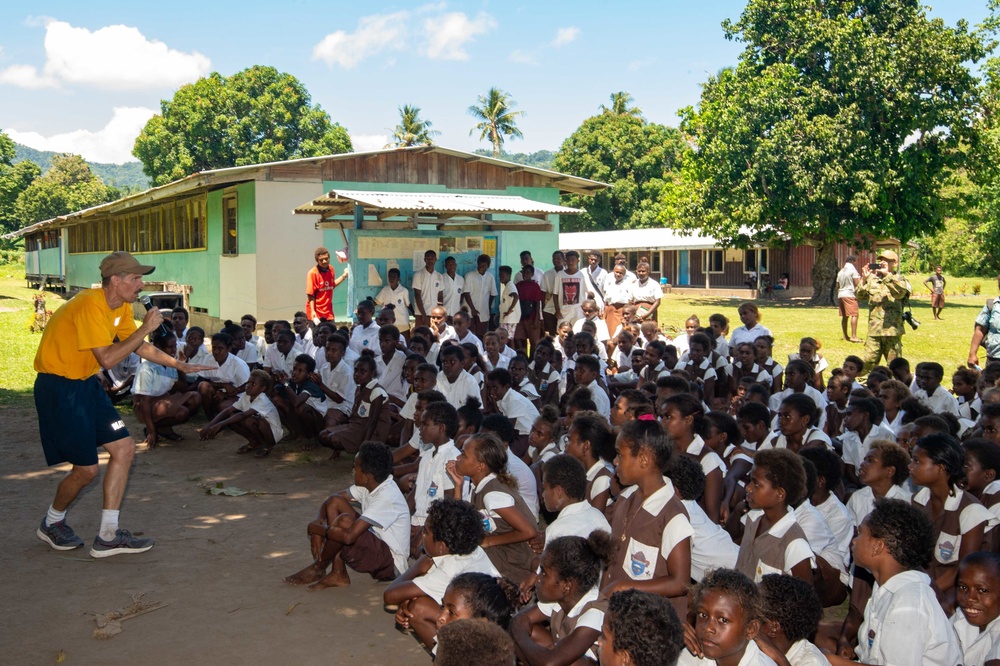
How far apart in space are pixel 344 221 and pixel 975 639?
9.88m

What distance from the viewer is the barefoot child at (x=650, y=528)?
3.33 meters

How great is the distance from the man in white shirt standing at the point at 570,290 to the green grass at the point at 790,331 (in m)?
3.46

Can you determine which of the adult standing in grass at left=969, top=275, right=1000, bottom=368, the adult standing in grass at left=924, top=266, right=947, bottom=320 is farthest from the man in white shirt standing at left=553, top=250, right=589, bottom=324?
the adult standing in grass at left=924, top=266, right=947, bottom=320

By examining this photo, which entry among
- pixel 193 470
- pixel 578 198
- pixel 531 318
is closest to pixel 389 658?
pixel 193 470

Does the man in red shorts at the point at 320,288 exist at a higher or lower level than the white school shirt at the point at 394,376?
higher

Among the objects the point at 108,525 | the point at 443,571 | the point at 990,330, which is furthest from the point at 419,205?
the point at 443,571

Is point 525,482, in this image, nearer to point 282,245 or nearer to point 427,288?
point 427,288

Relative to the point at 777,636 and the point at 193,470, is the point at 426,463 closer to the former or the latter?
the point at 777,636

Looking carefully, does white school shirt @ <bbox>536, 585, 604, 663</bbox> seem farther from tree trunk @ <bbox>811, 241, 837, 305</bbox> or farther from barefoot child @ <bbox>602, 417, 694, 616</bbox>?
tree trunk @ <bbox>811, 241, 837, 305</bbox>

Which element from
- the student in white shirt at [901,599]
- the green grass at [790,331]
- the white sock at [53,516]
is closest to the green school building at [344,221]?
the green grass at [790,331]

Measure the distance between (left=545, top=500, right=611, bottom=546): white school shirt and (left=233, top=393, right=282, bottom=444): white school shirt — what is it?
13.9 ft

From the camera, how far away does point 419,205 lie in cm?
1113

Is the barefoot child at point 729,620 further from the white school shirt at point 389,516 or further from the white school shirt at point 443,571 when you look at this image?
the white school shirt at point 389,516

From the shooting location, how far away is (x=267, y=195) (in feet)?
47.9
